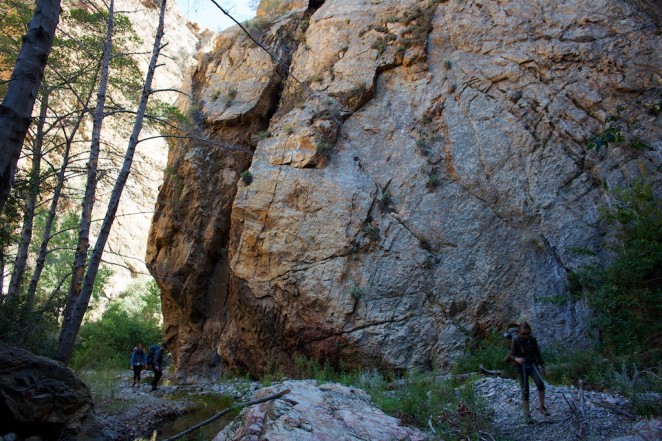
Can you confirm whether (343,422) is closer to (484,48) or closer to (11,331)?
(11,331)

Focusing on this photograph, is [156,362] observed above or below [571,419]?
above

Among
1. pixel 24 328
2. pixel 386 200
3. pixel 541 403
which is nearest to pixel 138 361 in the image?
pixel 24 328

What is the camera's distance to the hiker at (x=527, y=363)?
595cm

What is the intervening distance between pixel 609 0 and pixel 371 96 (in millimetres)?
6974

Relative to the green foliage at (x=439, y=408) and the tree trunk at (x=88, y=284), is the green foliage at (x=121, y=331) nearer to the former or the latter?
the tree trunk at (x=88, y=284)

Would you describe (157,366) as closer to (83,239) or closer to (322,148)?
(83,239)

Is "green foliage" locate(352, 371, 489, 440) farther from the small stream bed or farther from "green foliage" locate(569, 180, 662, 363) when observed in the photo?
→ "green foliage" locate(569, 180, 662, 363)

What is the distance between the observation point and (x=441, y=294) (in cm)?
1079

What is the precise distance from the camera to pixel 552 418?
19.2 ft

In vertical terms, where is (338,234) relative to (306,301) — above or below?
above

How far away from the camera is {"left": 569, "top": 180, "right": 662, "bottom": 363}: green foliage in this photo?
8.12m

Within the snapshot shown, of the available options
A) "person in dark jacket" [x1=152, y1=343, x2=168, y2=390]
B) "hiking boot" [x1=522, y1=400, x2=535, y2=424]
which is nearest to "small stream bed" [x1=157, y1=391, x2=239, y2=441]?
"person in dark jacket" [x1=152, y1=343, x2=168, y2=390]

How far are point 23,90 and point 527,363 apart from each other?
6.43 metres

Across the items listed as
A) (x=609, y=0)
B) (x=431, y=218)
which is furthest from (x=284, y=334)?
(x=609, y=0)
